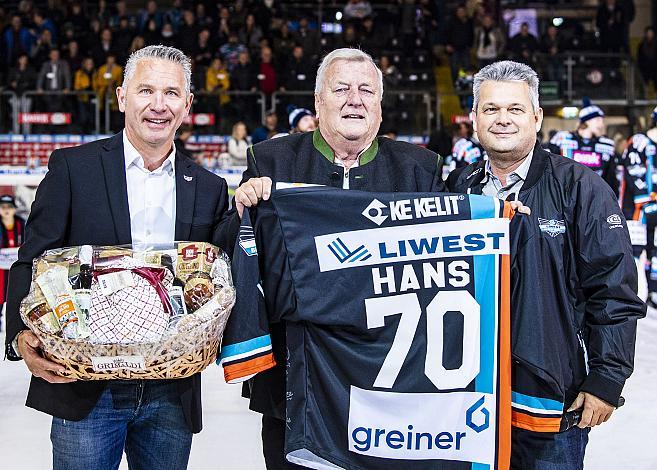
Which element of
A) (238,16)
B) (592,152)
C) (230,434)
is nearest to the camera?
(230,434)

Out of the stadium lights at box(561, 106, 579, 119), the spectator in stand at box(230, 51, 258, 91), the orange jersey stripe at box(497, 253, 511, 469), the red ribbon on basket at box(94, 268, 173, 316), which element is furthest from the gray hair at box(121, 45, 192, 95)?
the stadium lights at box(561, 106, 579, 119)

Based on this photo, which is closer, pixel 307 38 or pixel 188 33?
pixel 188 33

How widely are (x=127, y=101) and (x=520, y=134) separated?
3.74ft

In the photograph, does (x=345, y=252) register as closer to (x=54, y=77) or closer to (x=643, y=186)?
(x=643, y=186)

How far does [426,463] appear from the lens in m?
2.50

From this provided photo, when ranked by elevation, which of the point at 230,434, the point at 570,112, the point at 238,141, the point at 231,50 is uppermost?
the point at 231,50

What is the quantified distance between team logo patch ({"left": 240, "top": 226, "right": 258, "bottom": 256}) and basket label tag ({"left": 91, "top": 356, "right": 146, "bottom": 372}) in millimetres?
421

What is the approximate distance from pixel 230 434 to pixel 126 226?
6.54 ft

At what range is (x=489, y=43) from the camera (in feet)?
50.0

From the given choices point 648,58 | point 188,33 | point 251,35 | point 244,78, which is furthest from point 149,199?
point 648,58

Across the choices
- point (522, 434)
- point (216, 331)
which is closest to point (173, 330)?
point (216, 331)

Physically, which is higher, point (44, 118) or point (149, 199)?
point (44, 118)

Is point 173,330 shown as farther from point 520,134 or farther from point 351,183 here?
point 520,134

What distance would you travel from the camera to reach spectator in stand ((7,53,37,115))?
37.1 feet
